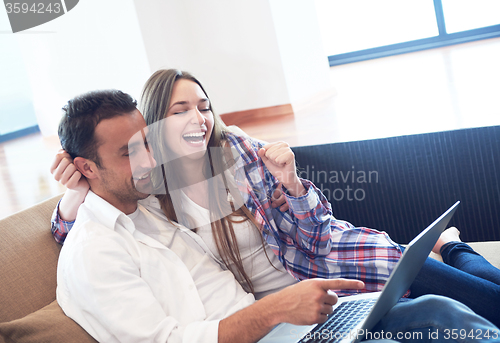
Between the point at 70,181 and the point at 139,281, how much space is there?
1.02 feet

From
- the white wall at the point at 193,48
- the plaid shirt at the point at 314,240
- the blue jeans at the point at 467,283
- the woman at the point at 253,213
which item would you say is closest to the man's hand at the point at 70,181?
the woman at the point at 253,213

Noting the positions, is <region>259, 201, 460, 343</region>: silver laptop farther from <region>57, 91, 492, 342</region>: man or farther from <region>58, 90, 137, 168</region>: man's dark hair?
<region>58, 90, 137, 168</region>: man's dark hair

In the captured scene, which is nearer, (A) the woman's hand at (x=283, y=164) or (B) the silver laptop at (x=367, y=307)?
(B) the silver laptop at (x=367, y=307)

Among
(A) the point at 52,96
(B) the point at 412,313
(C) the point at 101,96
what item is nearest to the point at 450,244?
(B) the point at 412,313

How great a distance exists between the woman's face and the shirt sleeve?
0.34 metres

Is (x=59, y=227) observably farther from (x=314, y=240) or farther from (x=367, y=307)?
(x=367, y=307)

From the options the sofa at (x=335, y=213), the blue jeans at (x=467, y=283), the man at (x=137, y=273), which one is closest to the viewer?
the man at (x=137, y=273)

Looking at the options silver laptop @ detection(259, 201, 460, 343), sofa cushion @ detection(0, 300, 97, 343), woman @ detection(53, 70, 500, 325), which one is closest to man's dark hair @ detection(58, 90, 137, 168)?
woman @ detection(53, 70, 500, 325)

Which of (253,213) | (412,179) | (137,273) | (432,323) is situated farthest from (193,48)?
(432,323)

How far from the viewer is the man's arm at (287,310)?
0.89 metres

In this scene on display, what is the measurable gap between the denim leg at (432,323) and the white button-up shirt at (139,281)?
0.34m

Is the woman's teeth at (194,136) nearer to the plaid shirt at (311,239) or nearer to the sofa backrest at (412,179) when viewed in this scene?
the plaid shirt at (311,239)

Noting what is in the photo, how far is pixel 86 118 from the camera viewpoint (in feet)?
3.68

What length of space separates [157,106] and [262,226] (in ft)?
1.43
